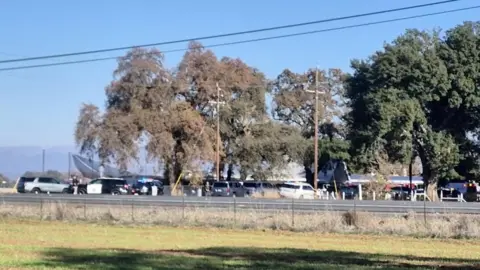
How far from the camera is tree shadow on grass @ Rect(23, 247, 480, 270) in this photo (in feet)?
55.9

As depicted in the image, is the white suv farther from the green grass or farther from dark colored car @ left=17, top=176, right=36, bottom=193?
the green grass

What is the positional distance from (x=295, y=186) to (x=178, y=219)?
32.1 metres

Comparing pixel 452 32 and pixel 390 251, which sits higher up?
pixel 452 32

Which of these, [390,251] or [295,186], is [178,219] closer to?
[390,251]

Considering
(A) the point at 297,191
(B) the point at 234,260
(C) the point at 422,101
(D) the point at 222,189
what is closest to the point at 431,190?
(C) the point at 422,101

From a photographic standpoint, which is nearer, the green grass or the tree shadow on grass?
the tree shadow on grass

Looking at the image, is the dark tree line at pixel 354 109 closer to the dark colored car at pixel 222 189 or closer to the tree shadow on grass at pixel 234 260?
the dark colored car at pixel 222 189

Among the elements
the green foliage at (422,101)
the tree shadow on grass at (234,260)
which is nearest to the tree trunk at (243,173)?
the green foliage at (422,101)

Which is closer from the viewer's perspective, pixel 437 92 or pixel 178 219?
pixel 178 219

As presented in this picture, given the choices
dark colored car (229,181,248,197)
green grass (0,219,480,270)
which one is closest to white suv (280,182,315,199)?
dark colored car (229,181,248,197)

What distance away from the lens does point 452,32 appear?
242ft

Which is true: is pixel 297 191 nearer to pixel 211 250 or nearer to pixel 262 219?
pixel 262 219

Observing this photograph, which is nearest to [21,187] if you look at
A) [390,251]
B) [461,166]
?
[461,166]

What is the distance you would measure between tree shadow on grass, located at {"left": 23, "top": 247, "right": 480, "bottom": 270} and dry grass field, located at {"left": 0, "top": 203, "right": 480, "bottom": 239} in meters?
9.85
